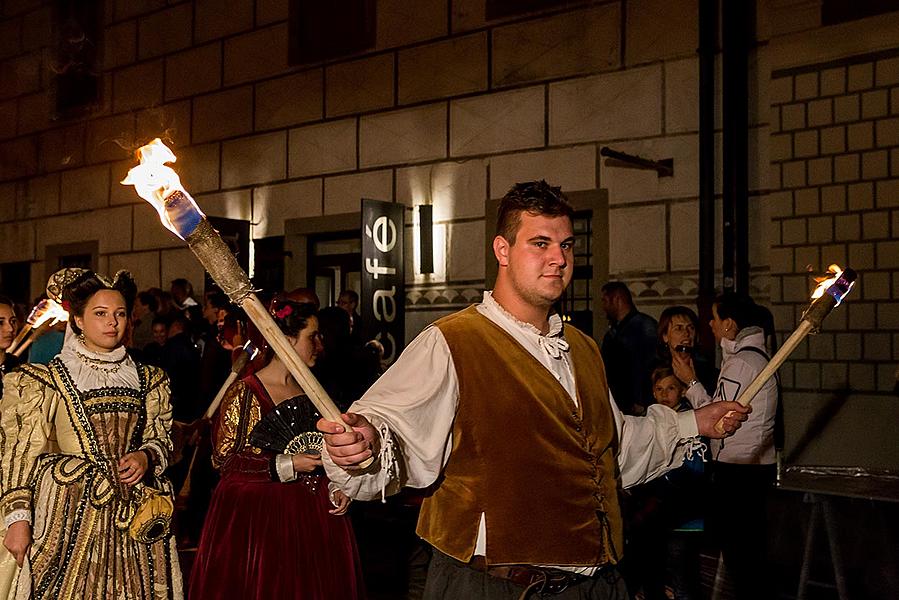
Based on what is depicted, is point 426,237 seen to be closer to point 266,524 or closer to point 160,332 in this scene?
point 160,332

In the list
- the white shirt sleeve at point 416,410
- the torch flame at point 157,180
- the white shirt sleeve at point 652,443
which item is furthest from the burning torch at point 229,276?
the white shirt sleeve at point 652,443

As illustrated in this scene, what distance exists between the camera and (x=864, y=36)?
7.82 metres

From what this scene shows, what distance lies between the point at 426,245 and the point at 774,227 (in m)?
3.63

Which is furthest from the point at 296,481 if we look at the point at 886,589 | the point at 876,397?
the point at 876,397

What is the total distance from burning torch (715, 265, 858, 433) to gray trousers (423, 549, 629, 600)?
654mm

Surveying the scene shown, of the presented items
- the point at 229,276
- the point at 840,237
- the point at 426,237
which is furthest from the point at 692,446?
the point at 426,237

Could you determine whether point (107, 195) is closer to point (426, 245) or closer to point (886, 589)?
point (426, 245)

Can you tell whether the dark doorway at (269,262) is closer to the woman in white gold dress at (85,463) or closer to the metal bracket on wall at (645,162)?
the metal bracket on wall at (645,162)

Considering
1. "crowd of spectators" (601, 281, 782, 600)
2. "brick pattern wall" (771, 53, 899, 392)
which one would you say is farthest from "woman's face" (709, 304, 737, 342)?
"brick pattern wall" (771, 53, 899, 392)

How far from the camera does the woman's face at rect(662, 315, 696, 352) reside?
609cm

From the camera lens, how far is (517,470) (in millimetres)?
2896

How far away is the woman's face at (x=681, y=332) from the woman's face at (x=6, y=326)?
A: 3847 mm

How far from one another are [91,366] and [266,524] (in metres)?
1.01

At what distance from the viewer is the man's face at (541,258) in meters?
3.09
